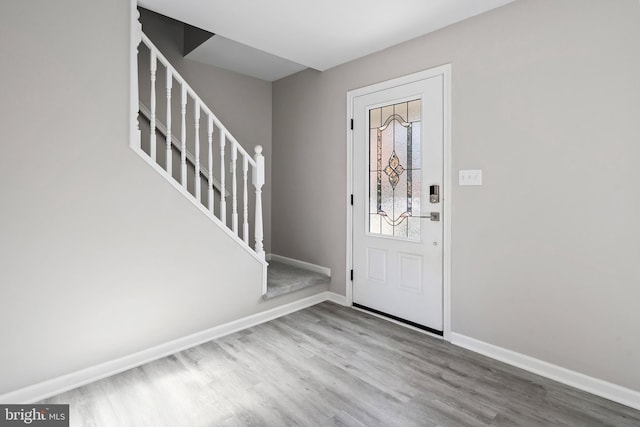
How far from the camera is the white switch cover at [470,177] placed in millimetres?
2465

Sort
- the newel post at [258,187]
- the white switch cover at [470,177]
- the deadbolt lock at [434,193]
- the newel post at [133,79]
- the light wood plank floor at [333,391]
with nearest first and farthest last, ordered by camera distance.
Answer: the light wood plank floor at [333,391] → the newel post at [133,79] → the white switch cover at [470,177] → the deadbolt lock at [434,193] → the newel post at [258,187]

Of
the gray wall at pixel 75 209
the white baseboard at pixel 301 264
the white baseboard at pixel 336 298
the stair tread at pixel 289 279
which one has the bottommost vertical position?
the white baseboard at pixel 336 298

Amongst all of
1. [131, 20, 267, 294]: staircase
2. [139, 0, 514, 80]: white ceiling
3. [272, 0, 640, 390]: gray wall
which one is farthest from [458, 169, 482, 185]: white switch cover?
[131, 20, 267, 294]: staircase

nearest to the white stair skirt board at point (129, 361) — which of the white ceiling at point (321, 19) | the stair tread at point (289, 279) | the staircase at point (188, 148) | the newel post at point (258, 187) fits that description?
the stair tread at point (289, 279)

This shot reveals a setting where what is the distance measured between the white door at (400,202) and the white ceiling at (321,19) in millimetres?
435

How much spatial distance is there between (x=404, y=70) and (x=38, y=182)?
110 inches

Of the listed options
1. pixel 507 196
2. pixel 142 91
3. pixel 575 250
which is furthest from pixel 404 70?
pixel 142 91

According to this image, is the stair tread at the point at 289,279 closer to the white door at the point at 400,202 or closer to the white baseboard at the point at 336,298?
the white baseboard at the point at 336,298

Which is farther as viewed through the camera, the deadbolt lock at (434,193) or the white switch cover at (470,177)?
the deadbolt lock at (434,193)

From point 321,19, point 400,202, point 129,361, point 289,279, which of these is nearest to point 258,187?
point 289,279

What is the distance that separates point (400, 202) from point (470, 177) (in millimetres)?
649

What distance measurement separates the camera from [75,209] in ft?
6.73

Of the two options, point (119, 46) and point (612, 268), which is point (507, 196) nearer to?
point (612, 268)

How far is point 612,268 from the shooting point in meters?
1.94
